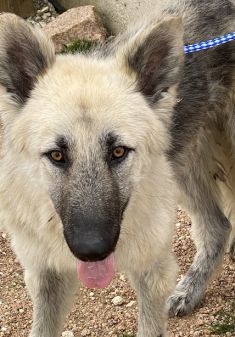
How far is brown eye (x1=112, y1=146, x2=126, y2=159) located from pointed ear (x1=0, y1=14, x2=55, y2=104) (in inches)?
21.5

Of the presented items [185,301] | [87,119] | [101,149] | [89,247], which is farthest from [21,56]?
[185,301]

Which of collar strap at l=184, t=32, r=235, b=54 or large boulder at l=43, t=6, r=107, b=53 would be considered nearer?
collar strap at l=184, t=32, r=235, b=54

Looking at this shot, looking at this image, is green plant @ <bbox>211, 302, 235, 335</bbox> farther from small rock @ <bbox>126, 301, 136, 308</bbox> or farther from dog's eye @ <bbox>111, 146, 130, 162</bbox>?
dog's eye @ <bbox>111, 146, 130, 162</bbox>

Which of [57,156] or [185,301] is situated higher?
[57,156]

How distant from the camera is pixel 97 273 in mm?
3275

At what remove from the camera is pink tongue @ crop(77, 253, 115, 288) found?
3266 millimetres

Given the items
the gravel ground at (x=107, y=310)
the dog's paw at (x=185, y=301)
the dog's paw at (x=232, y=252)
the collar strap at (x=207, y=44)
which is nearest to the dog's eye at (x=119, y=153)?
the collar strap at (x=207, y=44)

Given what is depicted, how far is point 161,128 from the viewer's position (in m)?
3.44

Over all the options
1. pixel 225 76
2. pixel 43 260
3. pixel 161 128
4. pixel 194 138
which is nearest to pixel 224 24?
pixel 225 76

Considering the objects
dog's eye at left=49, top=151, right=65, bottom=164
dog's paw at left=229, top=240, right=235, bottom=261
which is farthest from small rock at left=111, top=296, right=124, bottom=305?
dog's eye at left=49, top=151, right=65, bottom=164

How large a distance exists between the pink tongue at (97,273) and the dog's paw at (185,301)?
1.54 metres

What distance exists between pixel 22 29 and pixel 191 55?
4.27 feet

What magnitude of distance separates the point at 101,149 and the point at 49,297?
1186mm

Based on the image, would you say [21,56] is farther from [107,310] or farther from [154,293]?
[107,310]
